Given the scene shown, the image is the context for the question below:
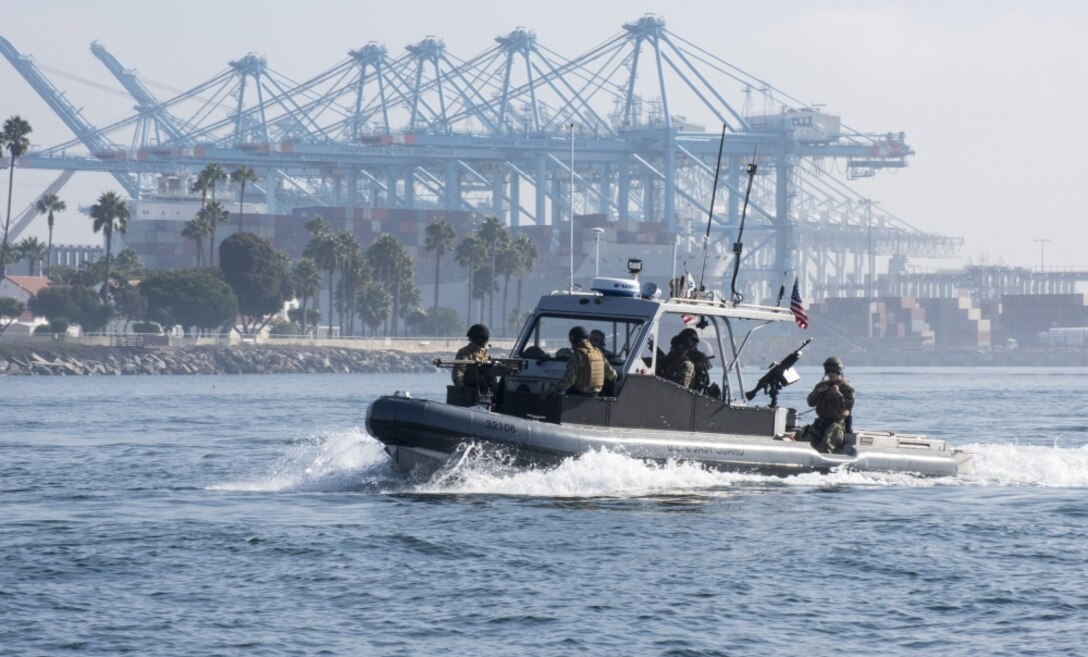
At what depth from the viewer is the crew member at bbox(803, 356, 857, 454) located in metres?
23.8

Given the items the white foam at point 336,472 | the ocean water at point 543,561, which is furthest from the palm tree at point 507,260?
the white foam at point 336,472

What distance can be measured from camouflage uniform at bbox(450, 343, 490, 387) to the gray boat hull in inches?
32.1

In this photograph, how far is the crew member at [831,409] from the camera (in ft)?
78.2

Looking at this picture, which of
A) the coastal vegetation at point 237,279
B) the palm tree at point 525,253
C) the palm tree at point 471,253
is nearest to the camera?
the coastal vegetation at point 237,279

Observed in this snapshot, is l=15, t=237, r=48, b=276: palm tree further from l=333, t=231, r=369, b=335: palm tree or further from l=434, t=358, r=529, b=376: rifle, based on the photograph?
l=434, t=358, r=529, b=376: rifle

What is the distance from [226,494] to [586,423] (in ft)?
16.5

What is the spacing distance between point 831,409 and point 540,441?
506 cm

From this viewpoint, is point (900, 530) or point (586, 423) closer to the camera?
point (900, 530)

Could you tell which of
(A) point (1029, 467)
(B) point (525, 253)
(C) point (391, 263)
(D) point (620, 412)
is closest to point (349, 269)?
(C) point (391, 263)

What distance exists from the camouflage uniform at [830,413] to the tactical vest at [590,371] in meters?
3.90

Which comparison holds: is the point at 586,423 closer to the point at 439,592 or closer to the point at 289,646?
the point at 439,592

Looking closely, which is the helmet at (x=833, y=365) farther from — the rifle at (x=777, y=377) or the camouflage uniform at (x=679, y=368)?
the camouflage uniform at (x=679, y=368)

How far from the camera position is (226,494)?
2289 centimetres

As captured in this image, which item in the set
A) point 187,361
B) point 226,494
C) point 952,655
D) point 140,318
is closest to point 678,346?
point 226,494
